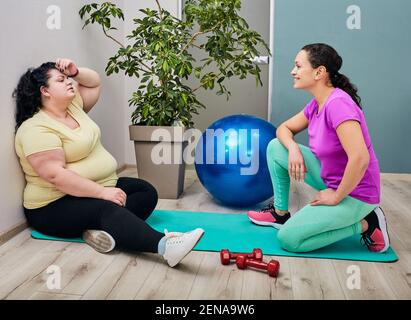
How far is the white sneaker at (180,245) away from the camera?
1697 mm

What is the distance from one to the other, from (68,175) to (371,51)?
2.51 meters

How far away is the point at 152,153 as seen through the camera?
2857mm

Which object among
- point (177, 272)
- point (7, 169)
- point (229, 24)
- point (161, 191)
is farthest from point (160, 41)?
point (177, 272)

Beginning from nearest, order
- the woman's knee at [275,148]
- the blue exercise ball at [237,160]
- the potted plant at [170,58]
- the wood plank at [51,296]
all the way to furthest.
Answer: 1. the wood plank at [51,296]
2. the woman's knee at [275,148]
3. the blue exercise ball at [237,160]
4. the potted plant at [170,58]

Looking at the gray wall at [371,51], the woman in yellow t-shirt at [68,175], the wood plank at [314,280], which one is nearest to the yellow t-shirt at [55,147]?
the woman in yellow t-shirt at [68,175]

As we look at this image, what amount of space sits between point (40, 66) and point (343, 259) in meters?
1.52

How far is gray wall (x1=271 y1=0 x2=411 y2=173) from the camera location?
11.4 ft

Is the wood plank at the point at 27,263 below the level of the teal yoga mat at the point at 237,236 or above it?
above

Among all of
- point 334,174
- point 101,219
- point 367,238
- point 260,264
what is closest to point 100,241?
point 101,219

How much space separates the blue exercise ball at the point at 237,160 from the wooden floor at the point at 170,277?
2.20 ft

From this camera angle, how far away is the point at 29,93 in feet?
6.71

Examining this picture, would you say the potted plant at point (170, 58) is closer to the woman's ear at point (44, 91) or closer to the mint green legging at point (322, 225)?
the woman's ear at point (44, 91)

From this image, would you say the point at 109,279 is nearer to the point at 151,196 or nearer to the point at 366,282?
the point at 151,196
